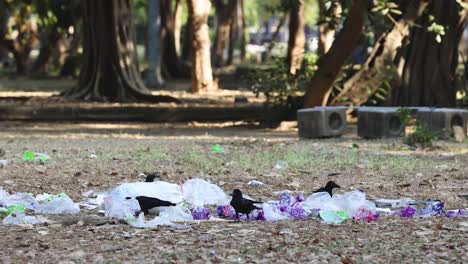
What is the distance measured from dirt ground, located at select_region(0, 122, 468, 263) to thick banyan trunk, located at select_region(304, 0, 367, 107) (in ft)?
2.75

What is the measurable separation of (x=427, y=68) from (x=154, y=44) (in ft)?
28.5

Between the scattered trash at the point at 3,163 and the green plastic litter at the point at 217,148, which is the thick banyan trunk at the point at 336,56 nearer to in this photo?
the green plastic litter at the point at 217,148

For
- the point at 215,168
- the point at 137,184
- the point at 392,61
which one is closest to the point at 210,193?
the point at 137,184

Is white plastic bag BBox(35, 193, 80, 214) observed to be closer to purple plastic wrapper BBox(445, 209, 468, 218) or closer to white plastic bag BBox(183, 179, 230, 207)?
white plastic bag BBox(183, 179, 230, 207)

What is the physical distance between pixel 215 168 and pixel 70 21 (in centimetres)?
2183

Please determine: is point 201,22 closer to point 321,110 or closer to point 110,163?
point 321,110

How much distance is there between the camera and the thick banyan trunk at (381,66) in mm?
17953

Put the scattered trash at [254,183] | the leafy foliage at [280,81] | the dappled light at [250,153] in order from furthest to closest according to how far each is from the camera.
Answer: the leafy foliage at [280,81]
the scattered trash at [254,183]
the dappled light at [250,153]

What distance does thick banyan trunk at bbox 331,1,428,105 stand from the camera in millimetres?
17953

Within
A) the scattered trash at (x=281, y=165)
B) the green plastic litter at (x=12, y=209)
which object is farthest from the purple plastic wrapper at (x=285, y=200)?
the scattered trash at (x=281, y=165)

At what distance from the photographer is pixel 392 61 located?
1847 centimetres

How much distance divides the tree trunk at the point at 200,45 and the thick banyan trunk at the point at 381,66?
5.84m

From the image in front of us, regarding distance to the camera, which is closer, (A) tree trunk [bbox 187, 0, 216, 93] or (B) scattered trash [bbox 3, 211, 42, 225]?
(B) scattered trash [bbox 3, 211, 42, 225]

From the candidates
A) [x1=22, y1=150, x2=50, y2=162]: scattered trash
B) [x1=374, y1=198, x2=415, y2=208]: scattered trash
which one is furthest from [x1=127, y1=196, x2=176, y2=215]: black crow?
[x1=22, y1=150, x2=50, y2=162]: scattered trash
